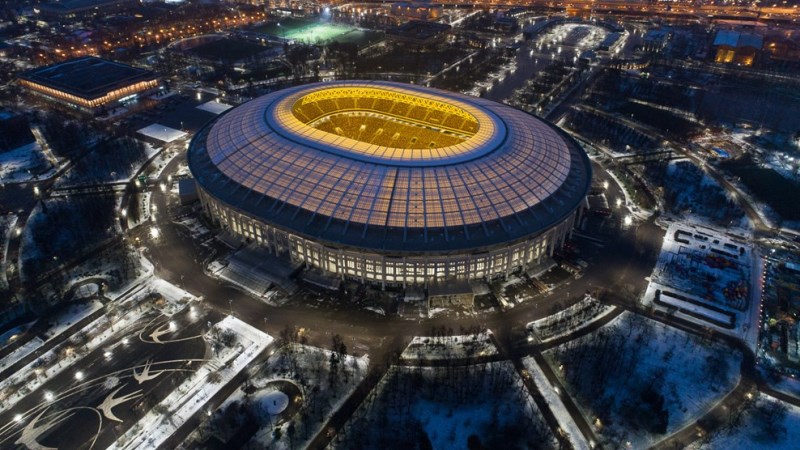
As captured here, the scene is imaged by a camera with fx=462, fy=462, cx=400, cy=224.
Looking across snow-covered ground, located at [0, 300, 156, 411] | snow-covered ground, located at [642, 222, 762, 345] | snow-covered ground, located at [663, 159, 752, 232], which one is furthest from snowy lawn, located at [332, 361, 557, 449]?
Result: snow-covered ground, located at [663, 159, 752, 232]

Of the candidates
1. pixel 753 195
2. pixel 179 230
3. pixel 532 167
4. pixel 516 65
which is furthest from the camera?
pixel 516 65

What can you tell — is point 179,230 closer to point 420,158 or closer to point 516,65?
point 420,158

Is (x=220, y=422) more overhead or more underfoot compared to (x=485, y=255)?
more underfoot

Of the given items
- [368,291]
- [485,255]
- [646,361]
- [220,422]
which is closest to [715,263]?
[646,361]

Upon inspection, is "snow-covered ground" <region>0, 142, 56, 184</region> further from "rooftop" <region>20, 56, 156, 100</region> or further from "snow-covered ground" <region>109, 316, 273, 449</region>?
"snow-covered ground" <region>109, 316, 273, 449</region>

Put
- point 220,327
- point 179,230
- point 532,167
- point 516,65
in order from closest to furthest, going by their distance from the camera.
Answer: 1. point 220,327
2. point 532,167
3. point 179,230
4. point 516,65

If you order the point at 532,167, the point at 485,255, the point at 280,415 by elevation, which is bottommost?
the point at 280,415
